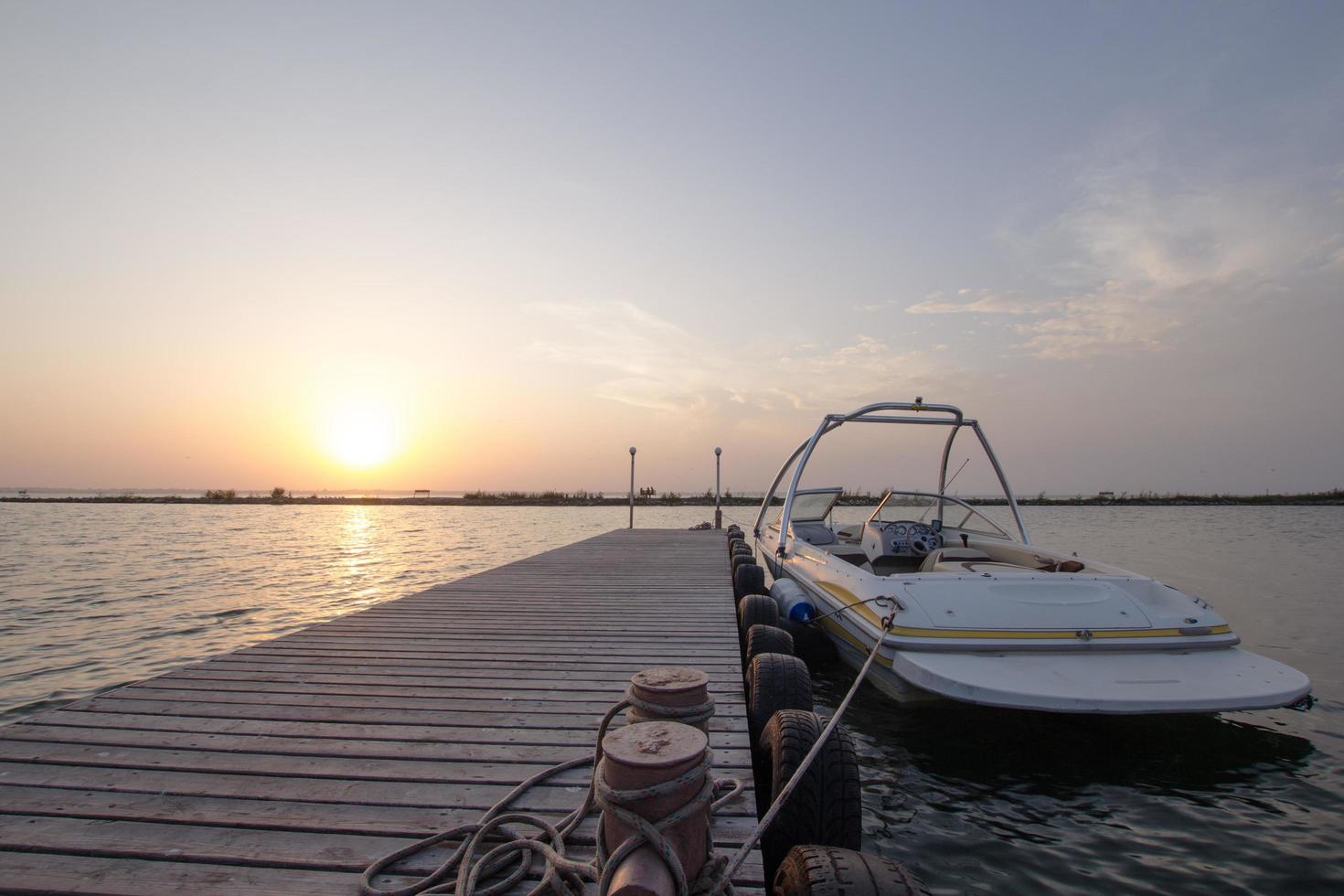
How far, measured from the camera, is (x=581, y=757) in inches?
118

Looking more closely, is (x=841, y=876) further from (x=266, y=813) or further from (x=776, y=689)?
(x=266, y=813)

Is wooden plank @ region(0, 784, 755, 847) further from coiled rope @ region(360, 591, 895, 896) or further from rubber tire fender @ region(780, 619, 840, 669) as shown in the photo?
rubber tire fender @ region(780, 619, 840, 669)

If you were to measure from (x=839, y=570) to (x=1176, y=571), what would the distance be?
13341 millimetres

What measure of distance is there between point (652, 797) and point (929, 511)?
7.90 m

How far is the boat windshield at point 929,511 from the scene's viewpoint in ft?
27.8

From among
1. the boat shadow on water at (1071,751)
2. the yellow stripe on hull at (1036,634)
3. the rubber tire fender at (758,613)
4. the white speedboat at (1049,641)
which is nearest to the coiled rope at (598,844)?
the white speedboat at (1049,641)

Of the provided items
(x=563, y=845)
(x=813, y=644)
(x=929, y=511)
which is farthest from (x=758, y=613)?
(x=563, y=845)

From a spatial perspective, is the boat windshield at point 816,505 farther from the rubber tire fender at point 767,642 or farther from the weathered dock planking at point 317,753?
the rubber tire fender at point 767,642

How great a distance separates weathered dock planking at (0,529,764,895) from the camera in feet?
7.38

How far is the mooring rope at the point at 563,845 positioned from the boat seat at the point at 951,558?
4.79 meters

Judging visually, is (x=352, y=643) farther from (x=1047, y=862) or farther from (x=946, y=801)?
(x=1047, y=862)

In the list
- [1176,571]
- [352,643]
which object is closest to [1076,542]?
[1176,571]

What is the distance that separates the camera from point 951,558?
22.6 feet

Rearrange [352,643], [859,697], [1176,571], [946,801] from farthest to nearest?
[1176,571] < [859,697] < [352,643] < [946,801]
